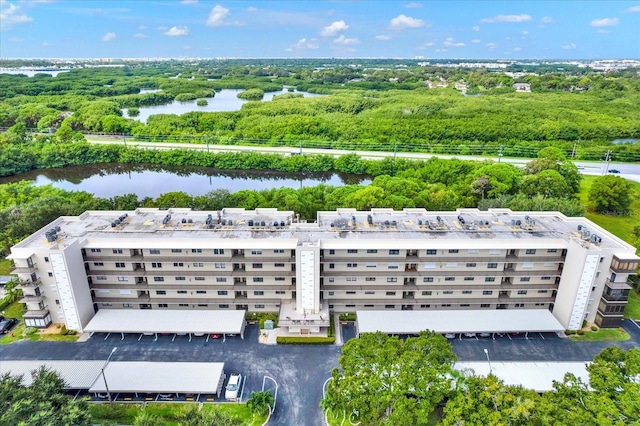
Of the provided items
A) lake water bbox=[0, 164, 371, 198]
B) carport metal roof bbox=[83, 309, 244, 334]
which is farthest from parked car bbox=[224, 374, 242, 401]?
lake water bbox=[0, 164, 371, 198]

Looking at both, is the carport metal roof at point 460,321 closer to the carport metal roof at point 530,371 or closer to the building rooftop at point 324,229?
the carport metal roof at point 530,371

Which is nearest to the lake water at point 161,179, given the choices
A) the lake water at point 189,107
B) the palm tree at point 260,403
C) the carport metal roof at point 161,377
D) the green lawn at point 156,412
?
the carport metal roof at point 161,377

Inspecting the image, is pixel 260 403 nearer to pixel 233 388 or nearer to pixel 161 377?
pixel 233 388

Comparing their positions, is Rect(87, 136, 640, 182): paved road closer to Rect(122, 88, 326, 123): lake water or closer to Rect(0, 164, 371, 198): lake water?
Rect(0, 164, 371, 198): lake water

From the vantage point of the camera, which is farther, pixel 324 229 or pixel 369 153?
pixel 369 153

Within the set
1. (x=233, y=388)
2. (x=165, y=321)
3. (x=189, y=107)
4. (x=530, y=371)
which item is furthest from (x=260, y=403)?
(x=189, y=107)

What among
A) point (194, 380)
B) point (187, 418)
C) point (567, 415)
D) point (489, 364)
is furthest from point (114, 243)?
point (567, 415)

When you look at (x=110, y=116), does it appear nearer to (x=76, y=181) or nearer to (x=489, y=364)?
(x=76, y=181)
